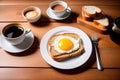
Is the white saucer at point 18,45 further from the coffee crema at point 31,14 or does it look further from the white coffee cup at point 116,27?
the white coffee cup at point 116,27

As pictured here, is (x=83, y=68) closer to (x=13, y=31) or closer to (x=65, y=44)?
(x=65, y=44)

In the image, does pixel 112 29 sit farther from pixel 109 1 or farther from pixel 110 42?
pixel 109 1

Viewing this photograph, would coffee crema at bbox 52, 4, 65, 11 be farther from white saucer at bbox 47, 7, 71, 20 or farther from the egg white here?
the egg white

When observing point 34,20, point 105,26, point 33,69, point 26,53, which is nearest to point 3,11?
point 34,20

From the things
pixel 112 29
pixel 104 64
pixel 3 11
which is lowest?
pixel 104 64

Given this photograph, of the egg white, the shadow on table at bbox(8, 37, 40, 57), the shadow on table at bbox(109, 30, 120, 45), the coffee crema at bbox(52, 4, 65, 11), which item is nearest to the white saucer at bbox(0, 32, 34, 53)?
the shadow on table at bbox(8, 37, 40, 57)

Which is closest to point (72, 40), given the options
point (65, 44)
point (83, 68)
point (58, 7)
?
point (65, 44)

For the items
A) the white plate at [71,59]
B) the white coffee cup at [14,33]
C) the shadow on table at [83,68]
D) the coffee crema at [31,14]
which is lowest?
the shadow on table at [83,68]

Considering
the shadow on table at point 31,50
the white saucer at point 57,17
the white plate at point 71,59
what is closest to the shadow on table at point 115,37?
the white plate at point 71,59
